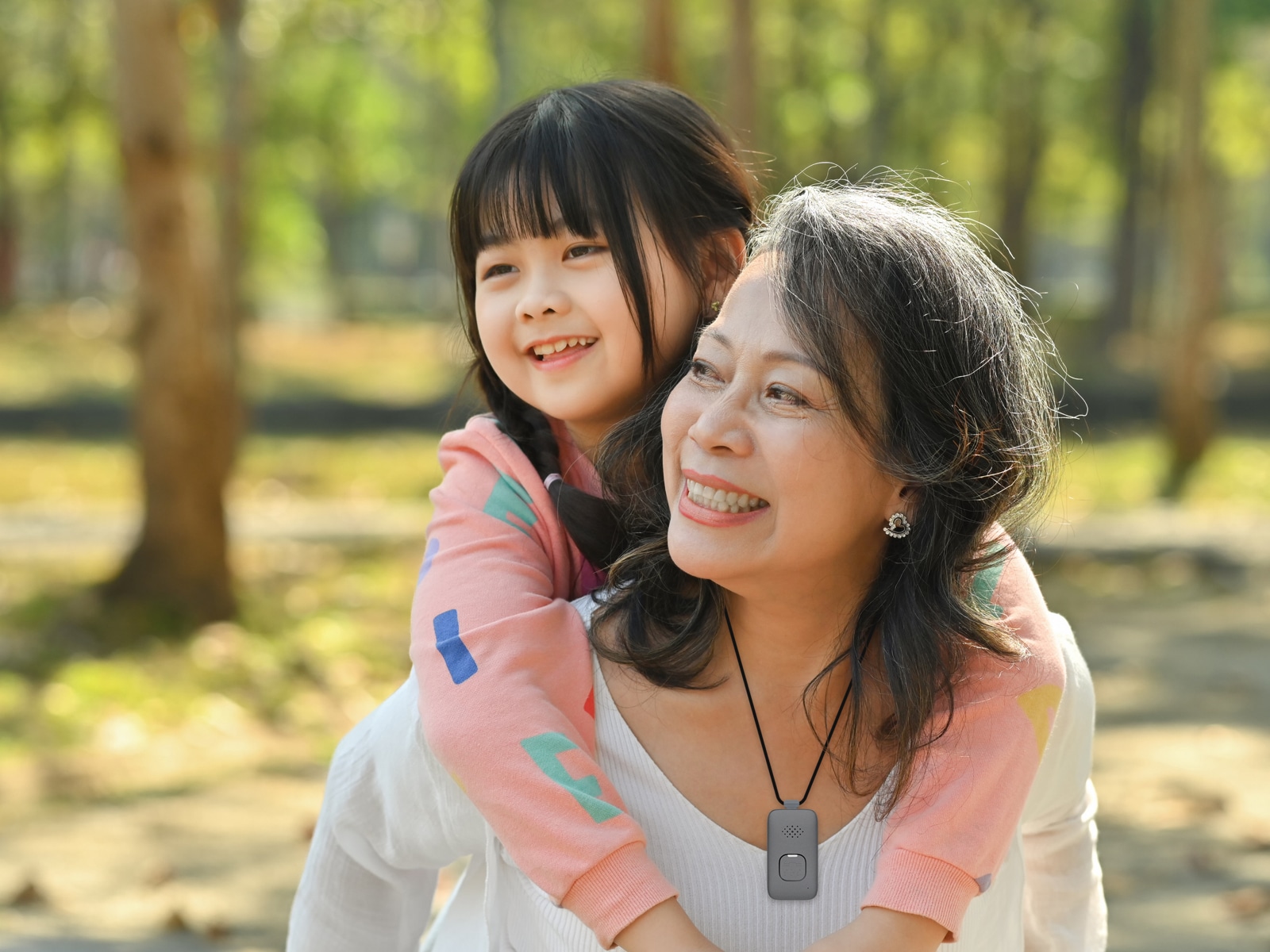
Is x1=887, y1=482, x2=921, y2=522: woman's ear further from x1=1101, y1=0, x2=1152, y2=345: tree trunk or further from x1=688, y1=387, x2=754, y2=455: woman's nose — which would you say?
x1=1101, y1=0, x2=1152, y2=345: tree trunk

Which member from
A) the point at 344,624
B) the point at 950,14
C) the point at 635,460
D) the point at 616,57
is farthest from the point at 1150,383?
the point at 635,460

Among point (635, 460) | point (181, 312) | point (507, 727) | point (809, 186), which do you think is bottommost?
point (181, 312)

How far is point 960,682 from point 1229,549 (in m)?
8.77

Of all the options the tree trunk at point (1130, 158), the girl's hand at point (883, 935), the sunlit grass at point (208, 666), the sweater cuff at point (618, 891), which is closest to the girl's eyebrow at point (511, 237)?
the sweater cuff at point (618, 891)

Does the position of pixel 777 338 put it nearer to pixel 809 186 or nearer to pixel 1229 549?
pixel 809 186

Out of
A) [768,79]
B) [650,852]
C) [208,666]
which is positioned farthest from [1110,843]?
[768,79]

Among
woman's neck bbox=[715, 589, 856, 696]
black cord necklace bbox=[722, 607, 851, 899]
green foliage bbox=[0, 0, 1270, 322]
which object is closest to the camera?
black cord necklace bbox=[722, 607, 851, 899]

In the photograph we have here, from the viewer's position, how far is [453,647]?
6.31 ft

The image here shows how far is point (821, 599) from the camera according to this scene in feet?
6.31

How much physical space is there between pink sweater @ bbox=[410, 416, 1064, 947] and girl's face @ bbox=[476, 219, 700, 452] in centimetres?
37

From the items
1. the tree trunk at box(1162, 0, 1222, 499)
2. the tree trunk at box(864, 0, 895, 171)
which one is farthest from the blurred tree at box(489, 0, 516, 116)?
the tree trunk at box(864, 0, 895, 171)

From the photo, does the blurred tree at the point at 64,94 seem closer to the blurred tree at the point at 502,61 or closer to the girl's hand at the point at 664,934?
the blurred tree at the point at 502,61

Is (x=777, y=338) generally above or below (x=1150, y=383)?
above

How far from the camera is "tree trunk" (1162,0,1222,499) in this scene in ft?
43.8
